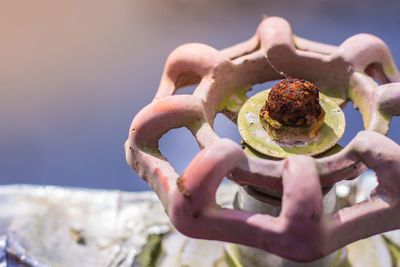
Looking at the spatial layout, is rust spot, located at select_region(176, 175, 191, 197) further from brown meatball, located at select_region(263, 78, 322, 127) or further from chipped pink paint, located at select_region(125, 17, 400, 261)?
brown meatball, located at select_region(263, 78, 322, 127)

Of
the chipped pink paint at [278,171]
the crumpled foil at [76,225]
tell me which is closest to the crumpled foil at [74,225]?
the crumpled foil at [76,225]

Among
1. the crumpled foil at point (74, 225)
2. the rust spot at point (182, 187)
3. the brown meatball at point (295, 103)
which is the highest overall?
the brown meatball at point (295, 103)

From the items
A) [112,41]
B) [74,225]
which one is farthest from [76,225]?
[112,41]

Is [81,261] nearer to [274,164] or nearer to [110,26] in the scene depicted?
[274,164]

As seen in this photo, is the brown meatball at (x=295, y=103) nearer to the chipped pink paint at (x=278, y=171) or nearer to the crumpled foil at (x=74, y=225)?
the chipped pink paint at (x=278, y=171)

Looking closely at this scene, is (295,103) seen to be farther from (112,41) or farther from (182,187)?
(112,41)
